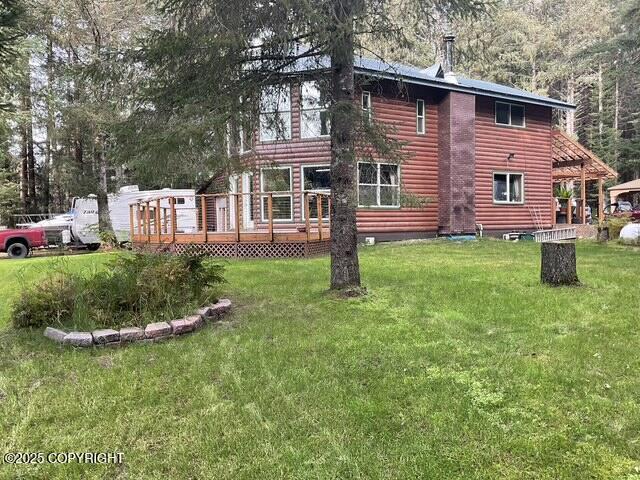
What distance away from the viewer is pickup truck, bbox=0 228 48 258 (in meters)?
15.5

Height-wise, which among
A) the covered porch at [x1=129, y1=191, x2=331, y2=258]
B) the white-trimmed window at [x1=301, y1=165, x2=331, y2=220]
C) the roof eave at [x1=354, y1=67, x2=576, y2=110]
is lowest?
the covered porch at [x1=129, y1=191, x2=331, y2=258]

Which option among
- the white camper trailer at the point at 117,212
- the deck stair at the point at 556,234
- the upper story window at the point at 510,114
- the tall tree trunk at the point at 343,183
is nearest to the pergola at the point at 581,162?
the deck stair at the point at 556,234

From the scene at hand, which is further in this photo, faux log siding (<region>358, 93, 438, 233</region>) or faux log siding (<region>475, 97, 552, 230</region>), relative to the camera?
faux log siding (<region>475, 97, 552, 230</region>)

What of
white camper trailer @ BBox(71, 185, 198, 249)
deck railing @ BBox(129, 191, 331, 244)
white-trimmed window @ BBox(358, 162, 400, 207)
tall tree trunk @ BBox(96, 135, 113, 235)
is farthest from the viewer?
tall tree trunk @ BBox(96, 135, 113, 235)

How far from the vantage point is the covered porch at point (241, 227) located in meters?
11.0

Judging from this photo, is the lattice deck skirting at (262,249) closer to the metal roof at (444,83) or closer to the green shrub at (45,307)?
the metal roof at (444,83)

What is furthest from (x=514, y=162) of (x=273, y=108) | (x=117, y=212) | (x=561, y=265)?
(x=117, y=212)

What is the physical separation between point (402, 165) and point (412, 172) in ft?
2.87

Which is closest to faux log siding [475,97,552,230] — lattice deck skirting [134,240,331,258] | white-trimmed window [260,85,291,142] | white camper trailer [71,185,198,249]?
lattice deck skirting [134,240,331,258]

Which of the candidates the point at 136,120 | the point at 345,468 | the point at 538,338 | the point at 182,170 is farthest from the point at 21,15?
the point at 538,338

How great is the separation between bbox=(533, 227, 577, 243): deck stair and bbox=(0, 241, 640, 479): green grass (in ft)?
41.9

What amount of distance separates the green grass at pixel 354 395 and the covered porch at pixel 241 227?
17.2 feet

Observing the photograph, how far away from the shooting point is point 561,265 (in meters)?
6.14

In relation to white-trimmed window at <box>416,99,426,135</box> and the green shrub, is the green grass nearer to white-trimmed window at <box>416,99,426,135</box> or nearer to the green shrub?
the green shrub
